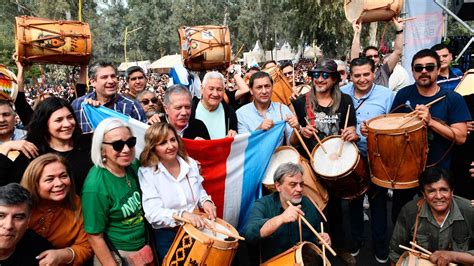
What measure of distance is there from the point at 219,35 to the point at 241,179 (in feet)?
5.98

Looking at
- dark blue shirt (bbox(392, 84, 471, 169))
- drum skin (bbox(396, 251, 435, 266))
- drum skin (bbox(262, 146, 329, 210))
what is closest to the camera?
drum skin (bbox(396, 251, 435, 266))

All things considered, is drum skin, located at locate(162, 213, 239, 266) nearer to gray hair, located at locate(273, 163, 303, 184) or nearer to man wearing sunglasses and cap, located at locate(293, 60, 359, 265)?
gray hair, located at locate(273, 163, 303, 184)

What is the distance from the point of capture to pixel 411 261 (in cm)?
330

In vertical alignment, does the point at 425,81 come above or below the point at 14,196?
above

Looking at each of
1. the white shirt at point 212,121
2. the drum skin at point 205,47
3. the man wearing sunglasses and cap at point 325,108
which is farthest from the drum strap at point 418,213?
the drum skin at point 205,47

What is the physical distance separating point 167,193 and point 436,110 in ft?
8.09

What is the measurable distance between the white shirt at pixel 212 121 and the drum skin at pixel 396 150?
55.2 inches

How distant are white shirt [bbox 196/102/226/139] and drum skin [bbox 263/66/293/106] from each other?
1.88 m

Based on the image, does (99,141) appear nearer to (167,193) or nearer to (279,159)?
(167,193)

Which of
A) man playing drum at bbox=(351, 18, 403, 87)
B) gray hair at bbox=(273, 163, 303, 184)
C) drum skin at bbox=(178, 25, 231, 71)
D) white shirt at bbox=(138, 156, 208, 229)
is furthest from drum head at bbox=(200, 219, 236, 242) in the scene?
man playing drum at bbox=(351, 18, 403, 87)

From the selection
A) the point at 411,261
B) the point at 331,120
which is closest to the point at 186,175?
the point at 331,120

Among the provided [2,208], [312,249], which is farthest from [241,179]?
[2,208]

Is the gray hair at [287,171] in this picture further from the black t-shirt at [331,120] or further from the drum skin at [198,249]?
the black t-shirt at [331,120]

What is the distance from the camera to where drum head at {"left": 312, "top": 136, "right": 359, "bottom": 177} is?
154 inches
